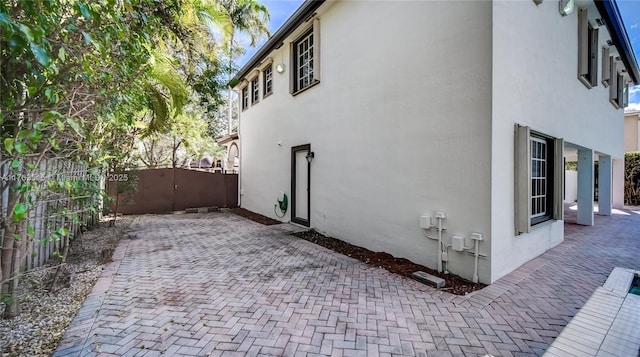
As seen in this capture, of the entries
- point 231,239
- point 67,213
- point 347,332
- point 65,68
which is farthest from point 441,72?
point 231,239

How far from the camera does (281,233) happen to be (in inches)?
333

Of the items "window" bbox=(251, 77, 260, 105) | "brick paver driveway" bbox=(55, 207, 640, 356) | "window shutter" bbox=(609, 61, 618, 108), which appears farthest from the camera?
"window" bbox=(251, 77, 260, 105)

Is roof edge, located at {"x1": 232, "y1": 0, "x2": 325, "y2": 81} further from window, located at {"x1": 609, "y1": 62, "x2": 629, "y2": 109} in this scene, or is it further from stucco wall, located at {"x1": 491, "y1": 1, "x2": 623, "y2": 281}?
window, located at {"x1": 609, "y1": 62, "x2": 629, "y2": 109}

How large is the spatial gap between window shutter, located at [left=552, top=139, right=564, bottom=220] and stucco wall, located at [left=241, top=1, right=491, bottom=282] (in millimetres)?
2749

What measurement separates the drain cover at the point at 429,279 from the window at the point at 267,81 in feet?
28.3

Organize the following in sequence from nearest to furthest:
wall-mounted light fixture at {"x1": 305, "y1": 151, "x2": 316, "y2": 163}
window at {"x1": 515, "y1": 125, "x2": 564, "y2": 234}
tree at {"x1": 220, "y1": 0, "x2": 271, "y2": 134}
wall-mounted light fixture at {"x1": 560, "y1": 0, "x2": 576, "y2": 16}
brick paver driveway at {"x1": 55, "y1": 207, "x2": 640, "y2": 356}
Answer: brick paver driveway at {"x1": 55, "y1": 207, "x2": 640, "y2": 356}
window at {"x1": 515, "y1": 125, "x2": 564, "y2": 234}
wall-mounted light fixture at {"x1": 560, "y1": 0, "x2": 576, "y2": 16}
wall-mounted light fixture at {"x1": 305, "y1": 151, "x2": 316, "y2": 163}
tree at {"x1": 220, "y1": 0, "x2": 271, "y2": 134}

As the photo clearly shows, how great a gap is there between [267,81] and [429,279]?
32.0 ft

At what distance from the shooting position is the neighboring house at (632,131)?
1730 centimetres

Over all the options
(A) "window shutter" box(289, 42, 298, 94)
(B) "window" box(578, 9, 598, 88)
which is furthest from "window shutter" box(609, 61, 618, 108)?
(A) "window shutter" box(289, 42, 298, 94)

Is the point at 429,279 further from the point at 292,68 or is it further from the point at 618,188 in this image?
the point at 618,188

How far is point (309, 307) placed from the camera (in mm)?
3771

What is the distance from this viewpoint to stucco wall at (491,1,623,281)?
454cm

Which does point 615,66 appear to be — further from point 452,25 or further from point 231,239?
point 231,239

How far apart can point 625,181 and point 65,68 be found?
68.3 feet
